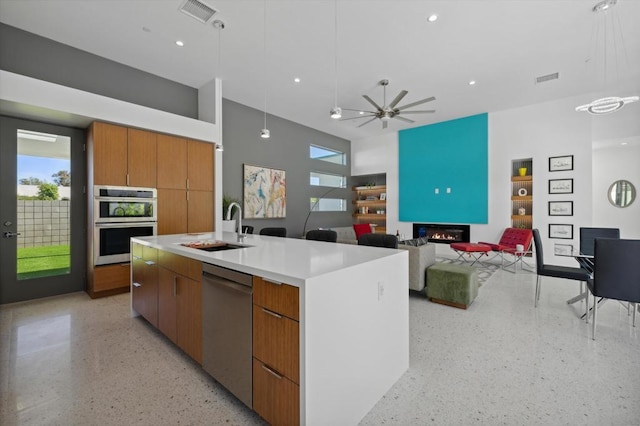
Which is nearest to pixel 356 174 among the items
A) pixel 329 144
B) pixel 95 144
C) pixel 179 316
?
pixel 329 144

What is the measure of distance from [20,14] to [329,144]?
21.4ft

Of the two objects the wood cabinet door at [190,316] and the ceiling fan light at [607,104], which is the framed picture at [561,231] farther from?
the wood cabinet door at [190,316]

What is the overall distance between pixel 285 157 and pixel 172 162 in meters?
3.09

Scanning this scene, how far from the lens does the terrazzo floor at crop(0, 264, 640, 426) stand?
160 cm

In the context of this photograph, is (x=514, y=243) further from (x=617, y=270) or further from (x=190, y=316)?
(x=190, y=316)

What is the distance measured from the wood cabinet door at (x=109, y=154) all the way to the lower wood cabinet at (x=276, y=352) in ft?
11.9

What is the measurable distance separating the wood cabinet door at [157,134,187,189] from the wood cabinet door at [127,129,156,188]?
0.32ft

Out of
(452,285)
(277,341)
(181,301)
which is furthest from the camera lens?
(452,285)

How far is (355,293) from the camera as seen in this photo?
1503 mm

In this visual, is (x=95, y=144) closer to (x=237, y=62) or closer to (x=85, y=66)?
(x=85, y=66)

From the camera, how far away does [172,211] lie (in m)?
4.42

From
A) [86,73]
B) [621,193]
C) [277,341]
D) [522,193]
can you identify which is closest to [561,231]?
[522,193]

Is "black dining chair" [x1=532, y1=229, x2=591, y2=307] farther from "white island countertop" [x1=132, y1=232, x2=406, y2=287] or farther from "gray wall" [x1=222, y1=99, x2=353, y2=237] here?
"gray wall" [x1=222, y1=99, x2=353, y2=237]

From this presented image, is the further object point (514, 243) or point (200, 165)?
point (514, 243)
